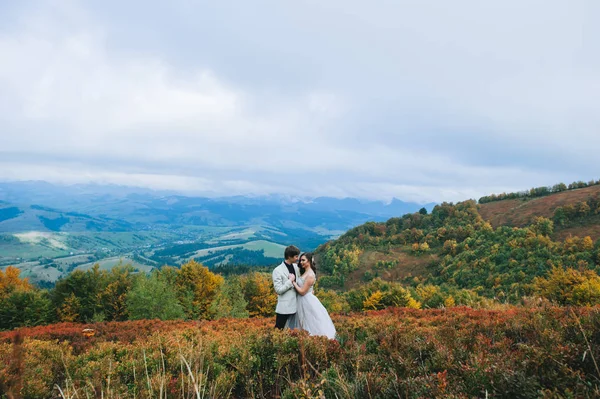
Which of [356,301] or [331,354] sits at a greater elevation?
[331,354]

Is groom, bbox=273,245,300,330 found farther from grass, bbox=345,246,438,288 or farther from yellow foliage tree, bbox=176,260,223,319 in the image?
grass, bbox=345,246,438,288

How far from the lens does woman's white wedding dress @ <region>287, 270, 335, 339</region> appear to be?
6809mm

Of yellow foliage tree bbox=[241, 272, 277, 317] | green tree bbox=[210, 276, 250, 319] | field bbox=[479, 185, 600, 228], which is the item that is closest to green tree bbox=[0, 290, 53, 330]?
green tree bbox=[210, 276, 250, 319]

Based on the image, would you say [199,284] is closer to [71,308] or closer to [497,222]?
[71,308]

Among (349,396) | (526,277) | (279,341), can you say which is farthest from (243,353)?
(526,277)

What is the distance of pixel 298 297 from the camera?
7254mm

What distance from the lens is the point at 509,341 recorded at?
4.71m

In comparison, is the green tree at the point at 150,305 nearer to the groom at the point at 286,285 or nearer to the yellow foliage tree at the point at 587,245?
the groom at the point at 286,285

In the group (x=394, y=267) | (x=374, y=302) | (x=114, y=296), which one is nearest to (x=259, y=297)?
(x=114, y=296)

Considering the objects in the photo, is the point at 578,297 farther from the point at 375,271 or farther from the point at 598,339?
the point at 375,271

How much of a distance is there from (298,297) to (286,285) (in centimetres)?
47

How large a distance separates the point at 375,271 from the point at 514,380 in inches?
3435

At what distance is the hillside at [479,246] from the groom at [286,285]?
A: 4497 centimetres

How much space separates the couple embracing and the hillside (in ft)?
147
